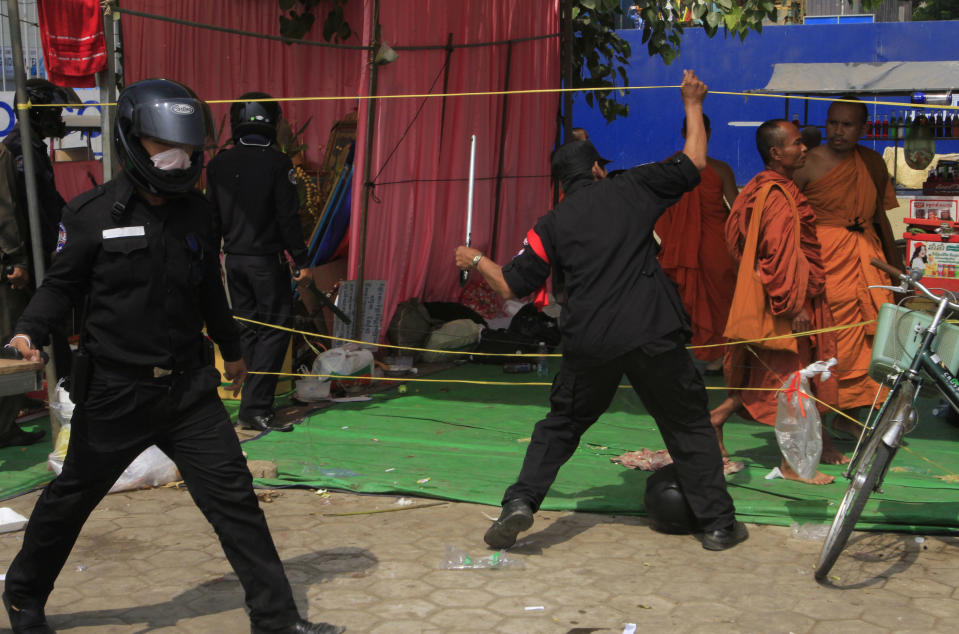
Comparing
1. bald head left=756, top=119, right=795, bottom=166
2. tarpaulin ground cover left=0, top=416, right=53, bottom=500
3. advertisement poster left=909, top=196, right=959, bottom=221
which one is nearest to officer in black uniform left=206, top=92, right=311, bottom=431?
tarpaulin ground cover left=0, top=416, right=53, bottom=500

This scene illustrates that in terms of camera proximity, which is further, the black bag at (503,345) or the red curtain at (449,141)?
the black bag at (503,345)

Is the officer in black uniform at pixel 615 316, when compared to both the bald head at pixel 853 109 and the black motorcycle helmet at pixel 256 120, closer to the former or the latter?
the bald head at pixel 853 109

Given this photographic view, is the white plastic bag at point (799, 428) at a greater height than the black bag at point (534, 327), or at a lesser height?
greater

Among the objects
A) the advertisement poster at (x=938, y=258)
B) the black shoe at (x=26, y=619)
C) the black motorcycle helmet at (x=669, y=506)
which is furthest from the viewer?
the advertisement poster at (x=938, y=258)

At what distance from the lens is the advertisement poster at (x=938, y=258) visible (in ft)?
23.5

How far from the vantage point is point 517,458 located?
5535 millimetres

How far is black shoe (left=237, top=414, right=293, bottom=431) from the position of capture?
6.21m

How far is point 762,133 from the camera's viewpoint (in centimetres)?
500

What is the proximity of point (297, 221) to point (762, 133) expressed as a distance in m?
2.77

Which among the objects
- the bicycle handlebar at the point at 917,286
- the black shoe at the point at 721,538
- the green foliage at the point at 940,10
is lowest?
the black shoe at the point at 721,538

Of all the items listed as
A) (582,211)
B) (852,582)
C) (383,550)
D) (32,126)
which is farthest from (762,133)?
(32,126)

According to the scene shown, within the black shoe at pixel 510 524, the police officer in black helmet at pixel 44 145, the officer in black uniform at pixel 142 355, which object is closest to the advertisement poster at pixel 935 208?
the black shoe at pixel 510 524

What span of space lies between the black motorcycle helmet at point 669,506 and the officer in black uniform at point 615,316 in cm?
10

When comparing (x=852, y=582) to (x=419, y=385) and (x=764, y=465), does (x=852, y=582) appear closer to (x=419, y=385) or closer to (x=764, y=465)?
(x=764, y=465)
